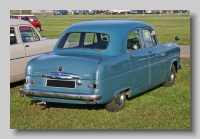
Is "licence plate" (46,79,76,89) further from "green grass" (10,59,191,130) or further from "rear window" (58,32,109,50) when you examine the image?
"rear window" (58,32,109,50)

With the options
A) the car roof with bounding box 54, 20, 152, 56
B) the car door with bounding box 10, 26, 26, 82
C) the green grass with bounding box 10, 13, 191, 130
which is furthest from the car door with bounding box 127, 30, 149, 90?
the car door with bounding box 10, 26, 26, 82

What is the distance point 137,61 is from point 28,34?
364 cm

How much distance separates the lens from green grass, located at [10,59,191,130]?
6711mm

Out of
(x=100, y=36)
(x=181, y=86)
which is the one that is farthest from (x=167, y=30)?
(x=100, y=36)

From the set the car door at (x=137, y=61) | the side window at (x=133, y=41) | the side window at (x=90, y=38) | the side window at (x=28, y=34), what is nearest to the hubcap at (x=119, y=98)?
the car door at (x=137, y=61)

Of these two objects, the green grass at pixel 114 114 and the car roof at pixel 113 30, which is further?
the car roof at pixel 113 30

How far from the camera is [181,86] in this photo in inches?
376

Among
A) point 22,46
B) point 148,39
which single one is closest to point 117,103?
point 148,39

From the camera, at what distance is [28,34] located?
1032 centimetres

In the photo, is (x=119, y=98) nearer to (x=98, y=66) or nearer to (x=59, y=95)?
(x=98, y=66)

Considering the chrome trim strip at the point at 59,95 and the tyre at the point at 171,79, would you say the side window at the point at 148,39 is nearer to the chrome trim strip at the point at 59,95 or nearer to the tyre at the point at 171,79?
the tyre at the point at 171,79

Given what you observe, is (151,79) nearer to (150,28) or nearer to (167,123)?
(150,28)

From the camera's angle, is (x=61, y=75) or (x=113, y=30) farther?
(x=113, y=30)

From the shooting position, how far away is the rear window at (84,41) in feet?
24.8
